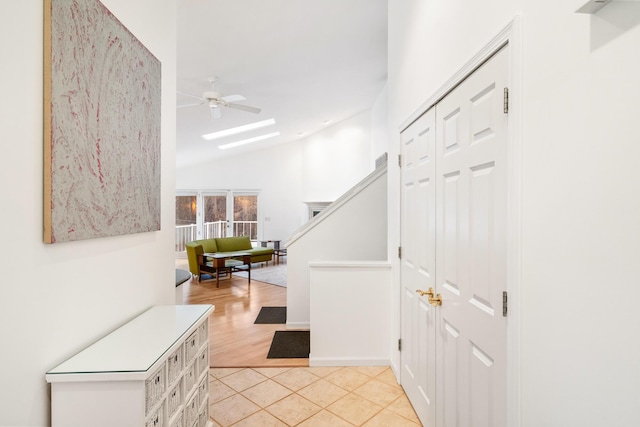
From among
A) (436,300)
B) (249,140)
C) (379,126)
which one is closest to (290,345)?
(436,300)

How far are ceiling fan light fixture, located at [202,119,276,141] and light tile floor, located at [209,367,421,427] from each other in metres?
5.36

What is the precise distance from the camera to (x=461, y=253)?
5.12 feet

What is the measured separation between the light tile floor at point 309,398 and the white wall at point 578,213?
54.6 inches

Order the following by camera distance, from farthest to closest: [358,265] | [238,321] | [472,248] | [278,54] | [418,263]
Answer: [238,321] < [278,54] < [358,265] < [418,263] < [472,248]

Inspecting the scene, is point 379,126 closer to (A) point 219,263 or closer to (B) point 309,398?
(A) point 219,263

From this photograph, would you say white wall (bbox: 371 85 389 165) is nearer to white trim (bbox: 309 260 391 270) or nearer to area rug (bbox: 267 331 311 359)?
white trim (bbox: 309 260 391 270)

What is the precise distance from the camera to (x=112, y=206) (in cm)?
147

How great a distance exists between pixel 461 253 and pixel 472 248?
4.4 inches

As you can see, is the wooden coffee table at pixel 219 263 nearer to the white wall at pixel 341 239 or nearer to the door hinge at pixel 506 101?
the white wall at pixel 341 239

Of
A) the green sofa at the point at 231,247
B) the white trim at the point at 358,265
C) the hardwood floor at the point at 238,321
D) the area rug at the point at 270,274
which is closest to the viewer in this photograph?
the white trim at the point at 358,265

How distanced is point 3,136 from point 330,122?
823cm

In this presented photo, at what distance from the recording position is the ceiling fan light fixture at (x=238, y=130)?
23.2 ft

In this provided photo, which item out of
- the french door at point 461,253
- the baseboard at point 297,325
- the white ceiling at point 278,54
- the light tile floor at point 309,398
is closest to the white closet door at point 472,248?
the french door at point 461,253

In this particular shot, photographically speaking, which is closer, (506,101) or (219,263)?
(506,101)
